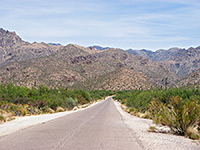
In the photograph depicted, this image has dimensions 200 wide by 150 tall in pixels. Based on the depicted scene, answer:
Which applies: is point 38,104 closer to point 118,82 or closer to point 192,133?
point 192,133

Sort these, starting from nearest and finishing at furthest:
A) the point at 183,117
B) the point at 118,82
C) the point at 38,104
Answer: the point at 183,117, the point at 38,104, the point at 118,82

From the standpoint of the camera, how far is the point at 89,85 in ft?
426

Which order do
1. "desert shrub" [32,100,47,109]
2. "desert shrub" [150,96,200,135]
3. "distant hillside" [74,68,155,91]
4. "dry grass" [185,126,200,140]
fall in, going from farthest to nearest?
1. "distant hillside" [74,68,155,91]
2. "desert shrub" [32,100,47,109]
3. "desert shrub" [150,96,200,135]
4. "dry grass" [185,126,200,140]

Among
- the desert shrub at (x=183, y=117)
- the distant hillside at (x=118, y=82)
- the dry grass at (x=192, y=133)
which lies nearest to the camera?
the dry grass at (x=192, y=133)

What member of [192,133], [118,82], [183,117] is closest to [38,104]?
[183,117]

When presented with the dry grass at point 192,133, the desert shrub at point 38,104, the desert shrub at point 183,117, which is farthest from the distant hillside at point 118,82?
the dry grass at point 192,133

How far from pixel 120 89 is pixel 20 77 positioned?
5056cm

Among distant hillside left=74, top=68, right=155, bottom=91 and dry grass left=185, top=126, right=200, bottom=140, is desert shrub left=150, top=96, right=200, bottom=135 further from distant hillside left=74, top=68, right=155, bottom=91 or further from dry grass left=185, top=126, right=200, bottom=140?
distant hillside left=74, top=68, right=155, bottom=91

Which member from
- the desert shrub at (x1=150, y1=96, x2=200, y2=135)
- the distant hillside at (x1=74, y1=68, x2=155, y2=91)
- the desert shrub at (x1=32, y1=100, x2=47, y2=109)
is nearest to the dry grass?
the desert shrub at (x1=150, y1=96, x2=200, y2=135)

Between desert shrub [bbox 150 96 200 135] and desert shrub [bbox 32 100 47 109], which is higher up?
desert shrub [bbox 150 96 200 135]

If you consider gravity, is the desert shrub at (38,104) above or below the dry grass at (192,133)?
below

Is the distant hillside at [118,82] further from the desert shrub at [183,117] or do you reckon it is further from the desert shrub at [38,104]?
the desert shrub at [183,117]

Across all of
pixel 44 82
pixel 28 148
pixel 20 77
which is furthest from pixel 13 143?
pixel 20 77

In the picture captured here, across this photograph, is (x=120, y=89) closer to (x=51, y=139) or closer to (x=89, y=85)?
Result: (x=89, y=85)
